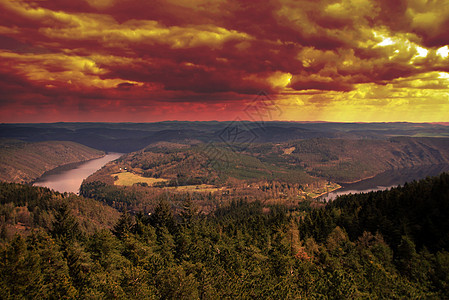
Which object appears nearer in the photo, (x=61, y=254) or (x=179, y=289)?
(x=179, y=289)

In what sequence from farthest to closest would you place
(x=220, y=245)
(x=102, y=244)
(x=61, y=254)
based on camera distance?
(x=220, y=245), (x=102, y=244), (x=61, y=254)

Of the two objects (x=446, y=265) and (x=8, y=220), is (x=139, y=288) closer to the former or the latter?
(x=446, y=265)

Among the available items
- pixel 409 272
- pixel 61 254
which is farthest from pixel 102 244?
pixel 409 272

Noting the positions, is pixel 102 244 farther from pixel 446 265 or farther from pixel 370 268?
pixel 446 265

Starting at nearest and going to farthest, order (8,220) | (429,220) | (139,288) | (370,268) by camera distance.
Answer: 1. (139,288)
2. (370,268)
3. (429,220)
4. (8,220)

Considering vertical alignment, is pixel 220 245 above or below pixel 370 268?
below

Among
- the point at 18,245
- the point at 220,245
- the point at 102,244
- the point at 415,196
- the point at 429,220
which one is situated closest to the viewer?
the point at 18,245

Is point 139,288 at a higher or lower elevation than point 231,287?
higher

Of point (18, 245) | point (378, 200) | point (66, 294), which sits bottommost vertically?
point (378, 200)

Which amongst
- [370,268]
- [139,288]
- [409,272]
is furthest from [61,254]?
[409,272]
